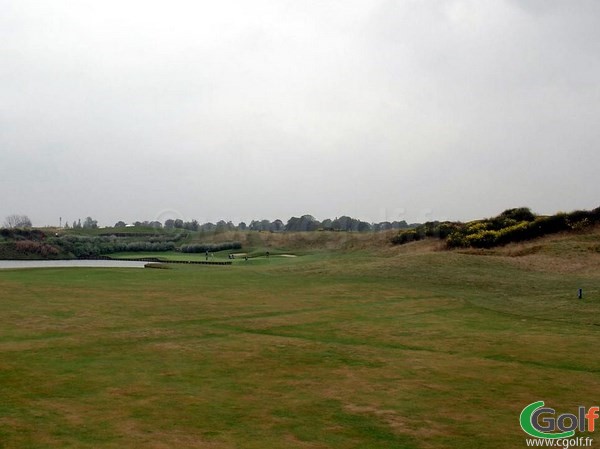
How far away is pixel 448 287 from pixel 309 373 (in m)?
22.4

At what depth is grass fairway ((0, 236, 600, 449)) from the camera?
A: 9.94 metres

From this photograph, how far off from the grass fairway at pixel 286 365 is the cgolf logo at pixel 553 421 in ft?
0.89

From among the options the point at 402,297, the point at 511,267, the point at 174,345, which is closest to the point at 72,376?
the point at 174,345

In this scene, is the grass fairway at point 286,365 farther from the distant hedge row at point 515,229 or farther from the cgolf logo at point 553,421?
the distant hedge row at point 515,229

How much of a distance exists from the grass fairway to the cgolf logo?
0.27 m

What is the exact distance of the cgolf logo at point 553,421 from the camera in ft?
32.8

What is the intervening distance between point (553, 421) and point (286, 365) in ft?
22.5

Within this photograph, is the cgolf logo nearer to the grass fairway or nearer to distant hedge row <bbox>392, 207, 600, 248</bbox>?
the grass fairway

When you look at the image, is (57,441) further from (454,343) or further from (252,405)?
(454,343)

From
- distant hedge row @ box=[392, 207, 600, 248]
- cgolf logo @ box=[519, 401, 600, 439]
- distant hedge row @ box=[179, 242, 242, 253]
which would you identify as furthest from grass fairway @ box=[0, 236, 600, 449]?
distant hedge row @ box=[179, 242, 242, 253]

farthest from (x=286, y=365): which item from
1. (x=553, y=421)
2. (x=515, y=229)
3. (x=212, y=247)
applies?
(x=212, y=247)

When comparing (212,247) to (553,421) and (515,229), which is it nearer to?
(515,229)

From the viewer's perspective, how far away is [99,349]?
53.8 feet

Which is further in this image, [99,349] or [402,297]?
[402,297]
